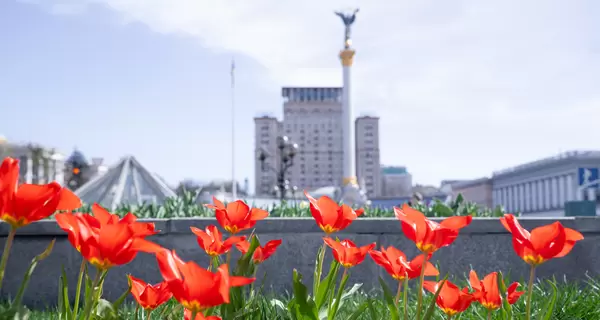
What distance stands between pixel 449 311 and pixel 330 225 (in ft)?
1.76

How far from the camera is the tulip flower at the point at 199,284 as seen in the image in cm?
142

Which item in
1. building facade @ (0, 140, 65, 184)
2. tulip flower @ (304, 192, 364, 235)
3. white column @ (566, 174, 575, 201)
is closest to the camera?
tulip flower @ (304, 192, 364, 235)

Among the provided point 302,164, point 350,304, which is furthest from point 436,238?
point 302,164

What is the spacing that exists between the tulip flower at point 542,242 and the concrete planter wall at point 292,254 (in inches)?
130

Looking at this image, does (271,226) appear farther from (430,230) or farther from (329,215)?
(430,230)

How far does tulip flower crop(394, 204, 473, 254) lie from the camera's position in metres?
1.84

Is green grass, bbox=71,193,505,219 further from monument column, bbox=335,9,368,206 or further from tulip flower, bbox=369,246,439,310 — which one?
monument column, bbox=335,9,368,206

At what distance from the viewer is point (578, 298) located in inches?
152

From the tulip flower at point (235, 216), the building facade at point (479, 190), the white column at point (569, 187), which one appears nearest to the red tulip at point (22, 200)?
the tulip flower at point (235, 216)

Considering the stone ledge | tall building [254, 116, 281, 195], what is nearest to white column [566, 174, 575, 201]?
tall building [254, 116, 281, 195]

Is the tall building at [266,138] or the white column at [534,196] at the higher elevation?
the tall building at [266,138]

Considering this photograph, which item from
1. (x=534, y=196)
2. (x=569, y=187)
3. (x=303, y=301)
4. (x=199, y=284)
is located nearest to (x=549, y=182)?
(x=534, y=196)

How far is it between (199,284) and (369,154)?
134m

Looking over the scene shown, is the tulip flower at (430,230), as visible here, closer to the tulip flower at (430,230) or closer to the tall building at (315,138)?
the tulip flower at (430,230)
